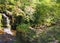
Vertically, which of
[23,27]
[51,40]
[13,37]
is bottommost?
[51,40]

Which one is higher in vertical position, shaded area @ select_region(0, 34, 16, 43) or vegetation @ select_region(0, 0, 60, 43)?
vegetation @ select_region(0, 0, 60, 43)

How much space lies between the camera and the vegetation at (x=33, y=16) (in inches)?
692

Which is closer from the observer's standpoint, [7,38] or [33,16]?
[7,38]

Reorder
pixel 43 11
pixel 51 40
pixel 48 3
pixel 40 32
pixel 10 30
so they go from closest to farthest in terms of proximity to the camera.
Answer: pixel 51 40 → pixel 40 32 → pixel 10 30 → pixel 43 11 → pixel 48 3

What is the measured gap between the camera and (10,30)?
18547mm

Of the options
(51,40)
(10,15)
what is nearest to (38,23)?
(10,15)

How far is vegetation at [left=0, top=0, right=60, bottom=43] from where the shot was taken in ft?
57.7

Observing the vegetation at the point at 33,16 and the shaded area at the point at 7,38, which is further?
the vegetation at the point at 33,16

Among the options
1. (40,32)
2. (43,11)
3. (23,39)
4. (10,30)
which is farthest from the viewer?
(43,11)

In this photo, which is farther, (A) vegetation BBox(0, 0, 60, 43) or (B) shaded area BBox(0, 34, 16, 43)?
(A) vegetation BBox(0, 0, 60, 43)

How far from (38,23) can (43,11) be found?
1.05 meters

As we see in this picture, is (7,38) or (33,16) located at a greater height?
(33,16)

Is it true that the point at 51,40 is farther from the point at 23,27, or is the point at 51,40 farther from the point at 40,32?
the point at 23,27

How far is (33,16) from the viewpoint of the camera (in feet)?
64.6
